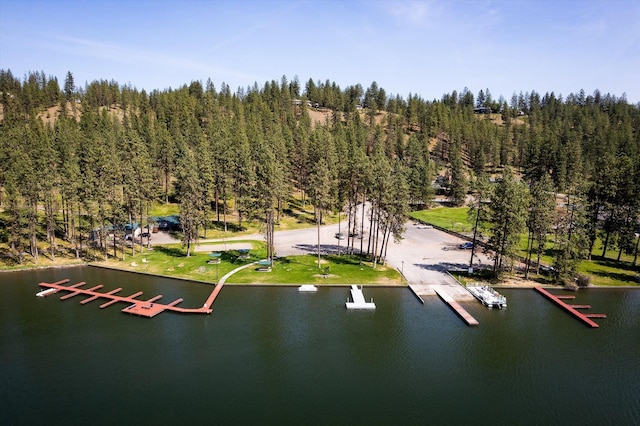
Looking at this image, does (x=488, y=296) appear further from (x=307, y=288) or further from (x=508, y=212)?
(x=307, y=288)

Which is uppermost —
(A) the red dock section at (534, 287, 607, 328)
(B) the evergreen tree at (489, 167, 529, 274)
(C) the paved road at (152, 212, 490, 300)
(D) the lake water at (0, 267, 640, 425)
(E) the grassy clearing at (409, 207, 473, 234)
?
(B) the evergreen tree at (489, 167, 529, 274)

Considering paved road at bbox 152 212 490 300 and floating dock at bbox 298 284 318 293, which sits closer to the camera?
floating dock at bbox 298 284 318 293

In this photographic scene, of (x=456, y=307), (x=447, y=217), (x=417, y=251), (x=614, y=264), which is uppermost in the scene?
(x=447, y=217)

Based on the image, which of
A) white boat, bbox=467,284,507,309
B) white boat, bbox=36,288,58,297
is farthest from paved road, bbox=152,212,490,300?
white boat, bbox=36,288,58,297

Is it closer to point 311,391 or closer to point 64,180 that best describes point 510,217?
point 311,391


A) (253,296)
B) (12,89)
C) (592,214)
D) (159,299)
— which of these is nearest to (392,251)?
(253,296)

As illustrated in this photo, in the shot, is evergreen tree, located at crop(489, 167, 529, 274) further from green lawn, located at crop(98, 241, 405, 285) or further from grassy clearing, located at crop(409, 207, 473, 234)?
grassy clearing, located at crop(409, 207, 473, 234)

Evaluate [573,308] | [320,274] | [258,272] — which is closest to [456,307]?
[573,308]
